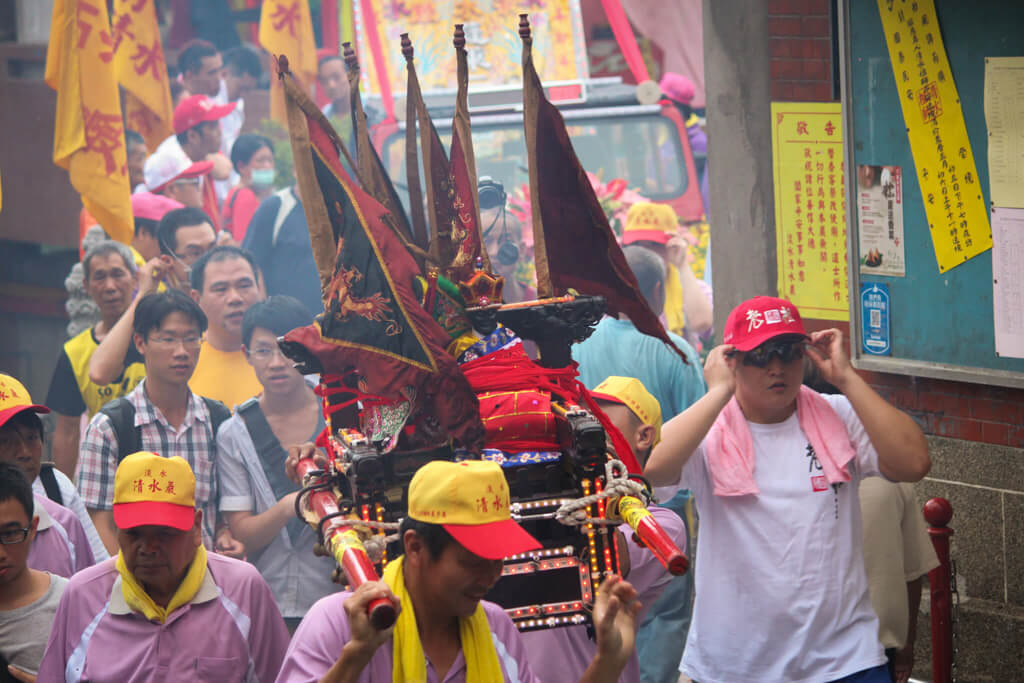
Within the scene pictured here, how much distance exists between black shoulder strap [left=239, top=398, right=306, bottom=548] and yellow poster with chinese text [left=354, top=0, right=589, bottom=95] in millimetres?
3219

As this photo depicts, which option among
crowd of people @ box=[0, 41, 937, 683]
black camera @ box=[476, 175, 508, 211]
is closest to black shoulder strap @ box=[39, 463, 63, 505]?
crowd of people @ box=[0, 41, 937, 683]

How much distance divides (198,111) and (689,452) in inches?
222

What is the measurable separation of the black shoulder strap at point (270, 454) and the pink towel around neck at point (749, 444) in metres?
2.96

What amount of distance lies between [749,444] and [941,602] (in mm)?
1469

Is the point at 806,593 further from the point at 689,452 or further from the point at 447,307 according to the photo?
the point at 447,307

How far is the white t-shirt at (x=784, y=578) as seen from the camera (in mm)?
3994

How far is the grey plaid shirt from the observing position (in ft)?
20.3

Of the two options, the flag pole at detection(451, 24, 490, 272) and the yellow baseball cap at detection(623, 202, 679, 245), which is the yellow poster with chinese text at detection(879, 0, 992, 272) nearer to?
the yellow baseball cap at detection(623, 202, 679, 245)

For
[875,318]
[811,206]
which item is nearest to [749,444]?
[875,318]

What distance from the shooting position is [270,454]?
6691 mm

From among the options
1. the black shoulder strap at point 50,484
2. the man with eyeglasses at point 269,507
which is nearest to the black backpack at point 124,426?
the man with eyeglasses at point 269,507

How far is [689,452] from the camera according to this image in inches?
164

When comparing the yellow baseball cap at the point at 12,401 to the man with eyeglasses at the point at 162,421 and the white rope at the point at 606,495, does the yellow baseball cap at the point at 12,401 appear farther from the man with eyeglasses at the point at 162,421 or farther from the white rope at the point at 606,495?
the white rope at the point at 606,495

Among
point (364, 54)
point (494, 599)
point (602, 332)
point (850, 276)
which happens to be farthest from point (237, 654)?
point (364, 54)
